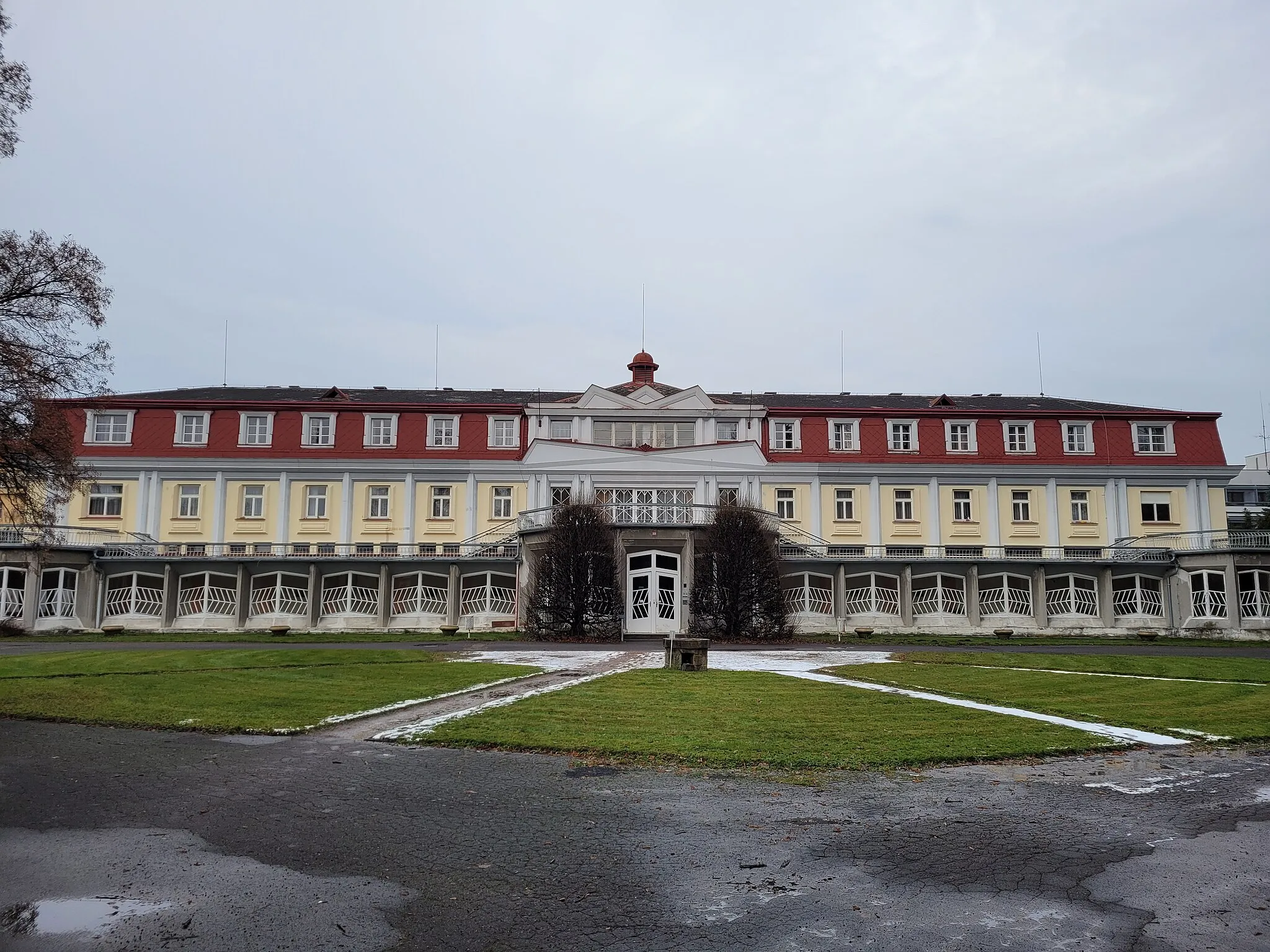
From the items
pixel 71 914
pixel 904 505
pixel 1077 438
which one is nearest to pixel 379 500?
pixel 904 505

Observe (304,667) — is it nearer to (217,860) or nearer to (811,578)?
(217,860)

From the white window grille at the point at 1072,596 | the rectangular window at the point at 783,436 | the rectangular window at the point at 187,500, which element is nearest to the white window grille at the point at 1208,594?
the white window grille at the point at 1072,596

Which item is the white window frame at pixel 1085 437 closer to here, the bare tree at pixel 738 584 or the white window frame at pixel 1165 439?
the white window frame at pixel 1165 439

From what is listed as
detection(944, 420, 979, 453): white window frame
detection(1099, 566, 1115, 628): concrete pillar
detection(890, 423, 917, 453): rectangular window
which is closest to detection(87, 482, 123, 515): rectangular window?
detection(890, 423, 917, 453): rectangular window

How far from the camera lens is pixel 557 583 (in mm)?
31094

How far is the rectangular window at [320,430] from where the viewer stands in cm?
3950

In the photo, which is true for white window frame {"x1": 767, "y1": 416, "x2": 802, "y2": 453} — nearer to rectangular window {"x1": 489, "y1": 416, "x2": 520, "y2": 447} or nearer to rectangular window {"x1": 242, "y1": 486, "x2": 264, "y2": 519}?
rectangular window {"x1": 489, "y1": 416, "x2": 520, "y2": 447}

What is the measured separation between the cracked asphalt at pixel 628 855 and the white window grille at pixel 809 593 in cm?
2552

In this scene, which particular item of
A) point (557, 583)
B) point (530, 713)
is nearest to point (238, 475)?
point (557, 583)

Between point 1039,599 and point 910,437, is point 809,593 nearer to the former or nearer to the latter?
point 1039,599

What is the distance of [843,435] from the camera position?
40.2 m

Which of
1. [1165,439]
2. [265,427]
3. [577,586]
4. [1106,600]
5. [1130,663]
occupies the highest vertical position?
[265,427]

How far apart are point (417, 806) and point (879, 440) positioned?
35.3 m

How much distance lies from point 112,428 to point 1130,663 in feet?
131
